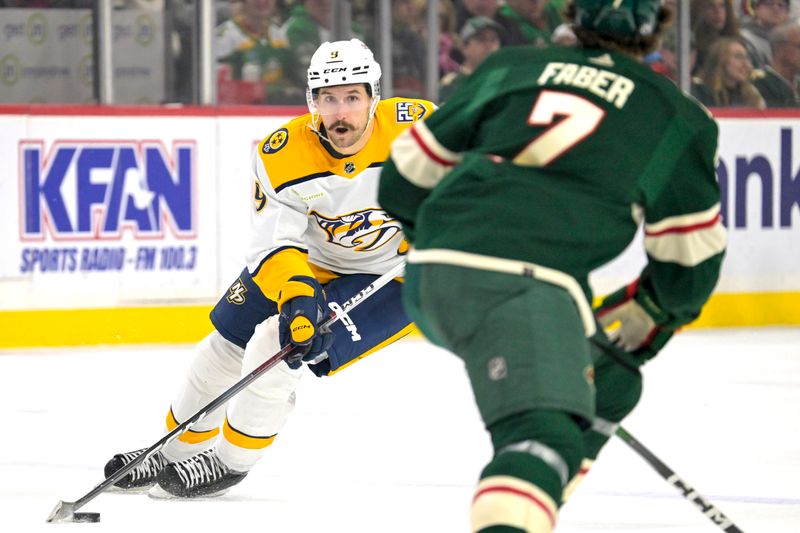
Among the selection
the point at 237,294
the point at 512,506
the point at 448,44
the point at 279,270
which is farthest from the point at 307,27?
the point at 512,506

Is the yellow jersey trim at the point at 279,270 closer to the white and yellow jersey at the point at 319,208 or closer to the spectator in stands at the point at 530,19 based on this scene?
the white and yellow jersey at the point at 319,208

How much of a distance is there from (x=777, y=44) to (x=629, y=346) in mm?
5999

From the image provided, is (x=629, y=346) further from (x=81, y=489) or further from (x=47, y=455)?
(x=47, y=455)

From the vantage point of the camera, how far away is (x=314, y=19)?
292 inches

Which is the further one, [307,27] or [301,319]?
[307,27]

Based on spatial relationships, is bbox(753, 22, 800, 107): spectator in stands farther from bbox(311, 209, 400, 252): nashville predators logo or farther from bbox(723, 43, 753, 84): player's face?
bbox(311, 209, 400, 252): nashville predators logo

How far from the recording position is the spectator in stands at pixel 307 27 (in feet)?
24.1

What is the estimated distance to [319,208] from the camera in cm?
377

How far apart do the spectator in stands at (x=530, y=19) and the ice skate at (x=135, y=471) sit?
14.3 feet

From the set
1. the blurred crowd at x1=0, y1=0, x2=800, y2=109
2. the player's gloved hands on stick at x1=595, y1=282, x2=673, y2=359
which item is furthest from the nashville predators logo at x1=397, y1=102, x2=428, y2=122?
the blurred crowd at x1=0, y1=0, x2=800, y2=109

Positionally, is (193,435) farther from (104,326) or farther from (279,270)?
(104,326)

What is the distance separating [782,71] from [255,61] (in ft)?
8.87

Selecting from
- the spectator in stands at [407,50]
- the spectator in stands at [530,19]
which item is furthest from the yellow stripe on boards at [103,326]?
the spectator in stands at [530,19]

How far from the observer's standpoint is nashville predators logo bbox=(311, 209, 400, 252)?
12.5 ft
